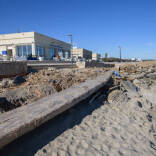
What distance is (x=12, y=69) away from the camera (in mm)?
6062

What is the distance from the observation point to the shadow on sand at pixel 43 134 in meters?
1.89

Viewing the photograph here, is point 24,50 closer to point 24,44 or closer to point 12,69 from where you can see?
point 24,44

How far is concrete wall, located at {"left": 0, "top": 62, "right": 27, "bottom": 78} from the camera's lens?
5629 mm

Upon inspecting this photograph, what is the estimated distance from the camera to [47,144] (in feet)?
6.81

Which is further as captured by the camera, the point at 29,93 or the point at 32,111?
the point at 29,93

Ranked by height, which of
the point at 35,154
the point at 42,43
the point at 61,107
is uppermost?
the point at 42,43

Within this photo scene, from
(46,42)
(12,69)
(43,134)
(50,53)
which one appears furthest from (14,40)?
(43,134)

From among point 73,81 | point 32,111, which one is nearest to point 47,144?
point 32,111

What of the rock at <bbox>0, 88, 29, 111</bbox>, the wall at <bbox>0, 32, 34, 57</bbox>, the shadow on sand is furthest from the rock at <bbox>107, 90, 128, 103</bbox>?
the wall at <bbox>0, 32, 34, 57</bbox>

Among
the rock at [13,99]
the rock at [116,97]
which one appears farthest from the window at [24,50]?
the rock at [116,97]

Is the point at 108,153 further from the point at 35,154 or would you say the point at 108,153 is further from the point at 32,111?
the point at 32,111

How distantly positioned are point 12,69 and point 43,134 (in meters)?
4.82

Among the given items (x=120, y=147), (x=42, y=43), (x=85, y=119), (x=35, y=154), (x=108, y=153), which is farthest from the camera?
(x=42, y=43)

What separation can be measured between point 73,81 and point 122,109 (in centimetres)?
246
